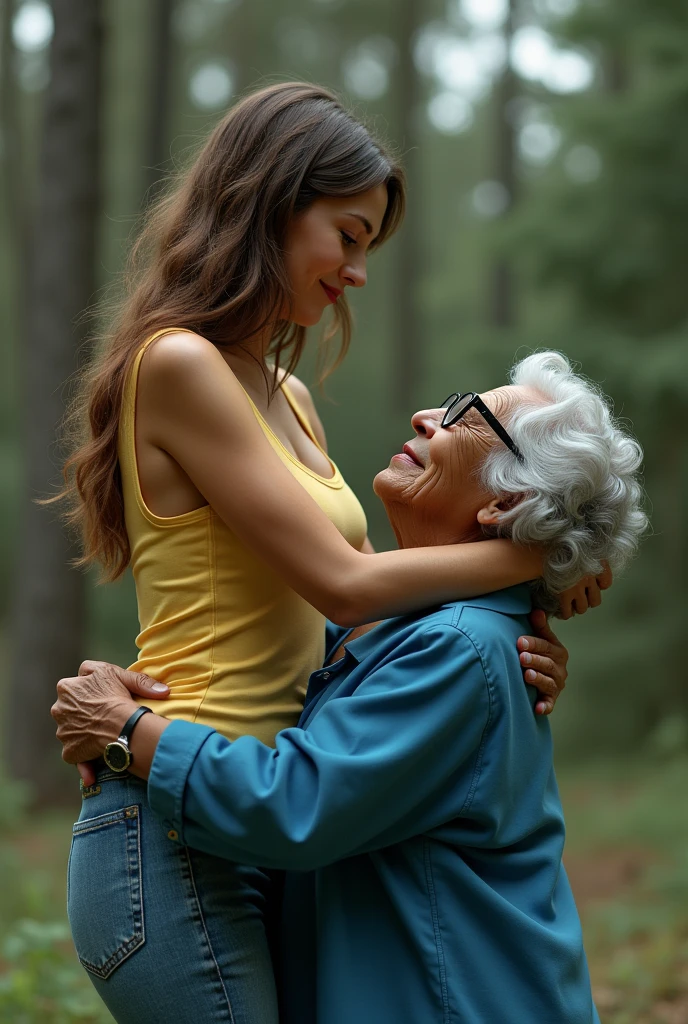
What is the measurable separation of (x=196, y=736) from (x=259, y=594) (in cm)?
36

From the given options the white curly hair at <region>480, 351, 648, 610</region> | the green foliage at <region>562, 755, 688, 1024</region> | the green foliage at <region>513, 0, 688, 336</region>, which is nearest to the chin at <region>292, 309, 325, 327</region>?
the white curly hair at <region>480, 351, 648, 610</region>

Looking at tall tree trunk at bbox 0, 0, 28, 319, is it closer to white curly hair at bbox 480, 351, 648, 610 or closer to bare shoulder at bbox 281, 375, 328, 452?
bare shoulder at bbox 281, 375, 328, 452

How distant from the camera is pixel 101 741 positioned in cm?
204

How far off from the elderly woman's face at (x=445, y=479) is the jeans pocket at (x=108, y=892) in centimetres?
86

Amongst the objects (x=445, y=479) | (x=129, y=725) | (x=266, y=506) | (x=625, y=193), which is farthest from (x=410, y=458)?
(x=625, y=193)

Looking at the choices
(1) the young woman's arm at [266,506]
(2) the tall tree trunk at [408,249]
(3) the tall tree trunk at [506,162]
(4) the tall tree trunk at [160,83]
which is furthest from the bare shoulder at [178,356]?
(2) the tall tree trunk at [408,249]

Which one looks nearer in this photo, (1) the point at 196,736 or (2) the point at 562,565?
(1) the point at 196,736

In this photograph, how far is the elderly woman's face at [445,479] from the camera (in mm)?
2279

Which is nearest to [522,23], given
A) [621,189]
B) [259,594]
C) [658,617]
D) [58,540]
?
[621,189]

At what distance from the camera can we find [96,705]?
208 cm

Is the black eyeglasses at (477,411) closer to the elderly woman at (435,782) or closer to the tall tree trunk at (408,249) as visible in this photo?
the elderly woman at (435,782)

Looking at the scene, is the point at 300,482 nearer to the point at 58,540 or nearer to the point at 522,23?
the point at 58,540

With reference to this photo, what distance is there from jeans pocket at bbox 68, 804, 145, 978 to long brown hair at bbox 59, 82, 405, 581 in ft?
2.05

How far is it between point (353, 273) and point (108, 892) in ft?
4.70
